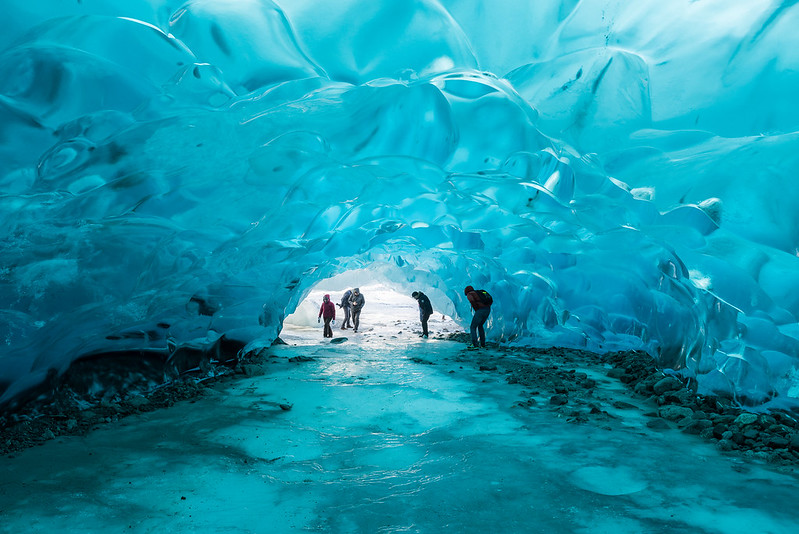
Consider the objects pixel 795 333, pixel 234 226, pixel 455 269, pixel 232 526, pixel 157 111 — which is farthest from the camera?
pixel 455 269

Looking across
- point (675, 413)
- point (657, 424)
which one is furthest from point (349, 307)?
point (657, 424)

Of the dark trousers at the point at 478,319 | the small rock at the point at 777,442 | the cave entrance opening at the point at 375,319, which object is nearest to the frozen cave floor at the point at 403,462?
the small rock at the point at 777,442

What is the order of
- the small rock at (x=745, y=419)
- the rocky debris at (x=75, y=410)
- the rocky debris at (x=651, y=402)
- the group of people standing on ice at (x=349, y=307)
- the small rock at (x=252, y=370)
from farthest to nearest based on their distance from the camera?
the group of people standing on ice at (x=349, y=307) < the small rock at (x=252, y=370) < the small rock at (x=745, y=419) < the rocky debris at (x=75, y=410) < the rocky debris at (x=651, y=402)

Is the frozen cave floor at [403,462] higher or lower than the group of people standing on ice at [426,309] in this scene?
lower

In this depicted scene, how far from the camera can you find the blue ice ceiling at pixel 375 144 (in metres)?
4.61

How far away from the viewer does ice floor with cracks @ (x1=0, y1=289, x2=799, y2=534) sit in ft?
10.5

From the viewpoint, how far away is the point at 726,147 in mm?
5508

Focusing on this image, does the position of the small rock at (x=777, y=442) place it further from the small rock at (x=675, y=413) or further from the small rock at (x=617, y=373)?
the small rock at (x=617, y=373)

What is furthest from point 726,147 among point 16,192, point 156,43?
point 16,192

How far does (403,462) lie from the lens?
442 cm

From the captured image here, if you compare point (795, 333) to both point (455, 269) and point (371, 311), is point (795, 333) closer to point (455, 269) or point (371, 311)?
point (455, 269)

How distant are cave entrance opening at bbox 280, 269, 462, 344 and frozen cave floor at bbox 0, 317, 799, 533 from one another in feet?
27.1

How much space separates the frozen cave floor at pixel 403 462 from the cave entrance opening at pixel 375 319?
826 centimetres

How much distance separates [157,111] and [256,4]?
1350mm
